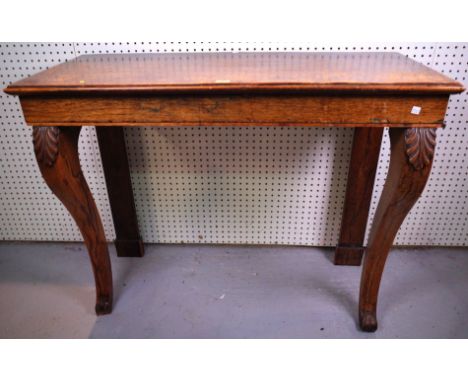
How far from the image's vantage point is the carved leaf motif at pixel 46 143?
113 centimetres

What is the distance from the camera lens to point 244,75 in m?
1.10

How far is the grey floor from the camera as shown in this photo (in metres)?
1.50

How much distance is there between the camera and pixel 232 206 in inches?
72.8

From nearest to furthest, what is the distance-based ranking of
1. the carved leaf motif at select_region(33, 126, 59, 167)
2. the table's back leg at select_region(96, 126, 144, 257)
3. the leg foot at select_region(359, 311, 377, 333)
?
the carved leaf motif at select_region(33, 126, 59, 167), the leg foot at select_region(359, 311, 377, 333), the table's back leg at select_region(96, 126, 144, 257)

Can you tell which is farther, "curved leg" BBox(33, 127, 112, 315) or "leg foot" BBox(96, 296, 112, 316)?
"leg foot" BBox(96, 296, 112, 316)

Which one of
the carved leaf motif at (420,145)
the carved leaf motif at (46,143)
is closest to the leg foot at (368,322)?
the carved leaf motif at (420,145)

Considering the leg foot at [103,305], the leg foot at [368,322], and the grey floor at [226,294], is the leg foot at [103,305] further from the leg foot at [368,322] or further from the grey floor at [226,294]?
the leg foot at [368,322]

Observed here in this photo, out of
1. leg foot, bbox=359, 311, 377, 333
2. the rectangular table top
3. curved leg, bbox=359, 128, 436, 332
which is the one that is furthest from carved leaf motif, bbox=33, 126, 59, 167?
leg foot, bbox=359, 311, 377, 333

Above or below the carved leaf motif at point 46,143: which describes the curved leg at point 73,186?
below

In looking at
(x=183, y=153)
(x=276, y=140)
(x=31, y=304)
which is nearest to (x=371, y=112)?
(x=276, y=140)

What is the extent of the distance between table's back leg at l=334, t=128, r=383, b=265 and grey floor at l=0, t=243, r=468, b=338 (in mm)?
99

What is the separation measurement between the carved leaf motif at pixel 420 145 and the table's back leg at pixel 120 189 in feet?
3.60

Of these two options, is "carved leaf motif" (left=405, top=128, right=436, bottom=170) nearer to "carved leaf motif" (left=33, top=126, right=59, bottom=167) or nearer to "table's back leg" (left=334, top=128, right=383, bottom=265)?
"table's back leg" (left=334, top=128, right=383, bottom=265)

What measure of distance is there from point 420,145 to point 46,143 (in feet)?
3.49
